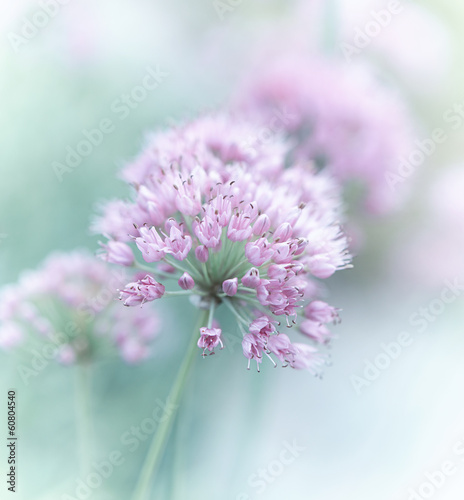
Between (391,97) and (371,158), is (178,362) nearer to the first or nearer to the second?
(371,158)

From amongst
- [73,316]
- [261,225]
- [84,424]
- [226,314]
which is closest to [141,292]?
[261,225]

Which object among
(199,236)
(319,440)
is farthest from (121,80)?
(319,440)

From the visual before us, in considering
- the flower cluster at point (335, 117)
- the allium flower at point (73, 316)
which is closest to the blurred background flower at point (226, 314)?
the flower cluster at point (335, 117)

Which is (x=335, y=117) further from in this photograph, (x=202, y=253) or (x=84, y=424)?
(x=84, y=424)

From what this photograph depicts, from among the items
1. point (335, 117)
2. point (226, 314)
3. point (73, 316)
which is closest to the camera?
point (73, 316)

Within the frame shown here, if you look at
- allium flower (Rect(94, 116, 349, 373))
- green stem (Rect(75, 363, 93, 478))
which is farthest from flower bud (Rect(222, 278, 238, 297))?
green stem (Rect(75, 363, 93, 478))

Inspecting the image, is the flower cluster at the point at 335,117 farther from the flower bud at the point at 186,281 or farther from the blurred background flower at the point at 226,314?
the flower bud at the point at 186,281

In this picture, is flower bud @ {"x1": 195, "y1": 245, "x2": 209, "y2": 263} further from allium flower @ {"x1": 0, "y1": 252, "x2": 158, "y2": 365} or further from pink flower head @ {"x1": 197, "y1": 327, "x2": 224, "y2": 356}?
allium flower @ {"x1": 0, "y1": 252, "x2": 158, "y2": 365}

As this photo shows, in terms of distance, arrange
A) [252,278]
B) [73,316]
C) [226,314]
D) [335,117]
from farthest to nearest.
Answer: [226,314] → [335,117] → [73,316] → [252,278]
